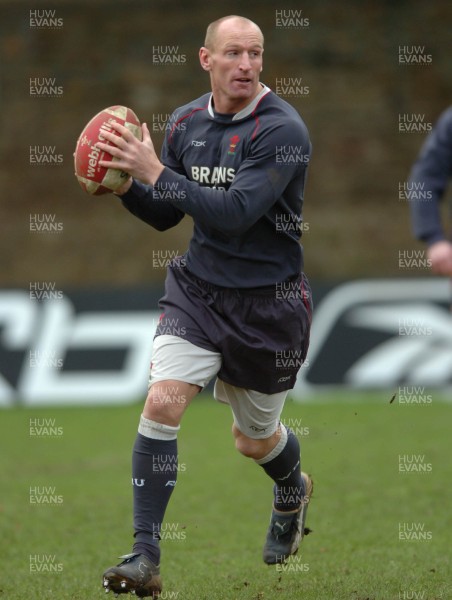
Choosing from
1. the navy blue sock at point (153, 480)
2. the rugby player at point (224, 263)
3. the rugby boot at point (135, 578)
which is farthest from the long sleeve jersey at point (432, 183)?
the rugby boot at point (135, 578)

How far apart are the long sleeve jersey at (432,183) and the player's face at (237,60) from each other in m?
1.06

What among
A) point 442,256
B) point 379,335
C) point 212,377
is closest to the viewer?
point 442,256

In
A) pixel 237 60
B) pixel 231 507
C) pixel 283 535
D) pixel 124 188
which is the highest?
pixel 237 60

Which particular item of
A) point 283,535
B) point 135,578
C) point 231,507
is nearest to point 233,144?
point 135,578

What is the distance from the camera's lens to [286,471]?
6.24m

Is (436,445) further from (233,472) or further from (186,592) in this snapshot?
(186,592)

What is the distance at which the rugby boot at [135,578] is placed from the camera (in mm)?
5102

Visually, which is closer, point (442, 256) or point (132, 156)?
point (442, 256)

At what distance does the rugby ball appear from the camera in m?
5.43

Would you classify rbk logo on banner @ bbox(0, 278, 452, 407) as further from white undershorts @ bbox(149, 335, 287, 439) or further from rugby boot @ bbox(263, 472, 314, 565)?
white undershorts @ bbox(149, 335, 287, 439)

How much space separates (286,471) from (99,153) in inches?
79.1

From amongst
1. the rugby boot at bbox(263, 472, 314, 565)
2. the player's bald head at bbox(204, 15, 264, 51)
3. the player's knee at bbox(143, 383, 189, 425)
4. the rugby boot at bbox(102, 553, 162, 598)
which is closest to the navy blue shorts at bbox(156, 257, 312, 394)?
the player's knee at bbox(143, 383, 189, 425)

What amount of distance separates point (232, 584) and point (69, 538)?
5.82ft

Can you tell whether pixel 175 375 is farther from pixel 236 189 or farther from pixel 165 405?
pixel 236 189
